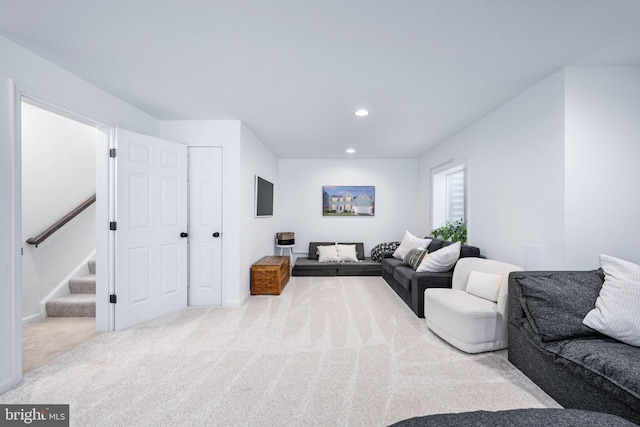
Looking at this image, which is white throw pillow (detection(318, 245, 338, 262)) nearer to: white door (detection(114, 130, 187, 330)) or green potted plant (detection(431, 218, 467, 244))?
green potted plant (detection(431, 218, 467, 244))

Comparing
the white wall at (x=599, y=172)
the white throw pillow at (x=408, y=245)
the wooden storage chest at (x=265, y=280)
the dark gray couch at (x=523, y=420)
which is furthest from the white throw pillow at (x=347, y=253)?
the dark gray couch at (x=523, y=420)

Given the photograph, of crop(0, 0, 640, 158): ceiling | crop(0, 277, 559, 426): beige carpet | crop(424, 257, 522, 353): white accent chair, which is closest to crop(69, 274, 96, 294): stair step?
crop(0, 277, 559, 426): beige carpet

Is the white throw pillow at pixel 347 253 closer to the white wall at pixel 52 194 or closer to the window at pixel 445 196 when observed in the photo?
the window at pixel 445 196

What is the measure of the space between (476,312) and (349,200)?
4.15 metres

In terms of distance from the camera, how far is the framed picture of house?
6.36m

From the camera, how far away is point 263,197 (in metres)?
5.01

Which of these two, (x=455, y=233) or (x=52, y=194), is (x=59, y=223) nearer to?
(x=52, y=194)

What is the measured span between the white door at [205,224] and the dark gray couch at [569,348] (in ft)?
10.8

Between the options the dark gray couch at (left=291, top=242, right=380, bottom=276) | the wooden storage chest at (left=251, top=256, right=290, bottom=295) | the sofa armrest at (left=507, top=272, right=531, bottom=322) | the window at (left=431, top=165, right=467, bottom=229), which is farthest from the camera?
the dark gray couch at (left=291, top=242, right=380, bottom=276)

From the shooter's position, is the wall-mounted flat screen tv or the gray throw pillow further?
the wall-mounted flat screen tv

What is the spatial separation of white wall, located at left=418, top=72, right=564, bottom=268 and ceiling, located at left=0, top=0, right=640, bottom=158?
20 centimetres

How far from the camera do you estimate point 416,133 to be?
4.35m

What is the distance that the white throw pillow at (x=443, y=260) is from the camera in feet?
11.4

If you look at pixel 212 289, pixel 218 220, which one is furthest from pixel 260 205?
pixel 212 289
